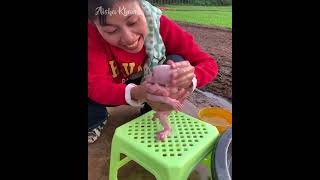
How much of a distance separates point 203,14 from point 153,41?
5.7 inches

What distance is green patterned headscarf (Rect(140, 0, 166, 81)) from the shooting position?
807 millimetres

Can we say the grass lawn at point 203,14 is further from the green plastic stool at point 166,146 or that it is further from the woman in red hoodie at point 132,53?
the green plastic stool at point 166,146

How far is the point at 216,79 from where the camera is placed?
865mm

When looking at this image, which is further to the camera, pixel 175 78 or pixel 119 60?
pixel 119 60

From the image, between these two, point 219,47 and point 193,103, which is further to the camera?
point 193,103

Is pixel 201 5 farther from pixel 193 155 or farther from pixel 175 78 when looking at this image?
pixel 193 155

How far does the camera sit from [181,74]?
0.74m

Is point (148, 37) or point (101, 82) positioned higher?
point (148, 37)

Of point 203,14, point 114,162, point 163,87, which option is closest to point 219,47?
point 203,14

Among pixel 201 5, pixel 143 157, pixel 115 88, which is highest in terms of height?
pixel 201 5

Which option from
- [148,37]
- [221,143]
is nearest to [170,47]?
[148,37]

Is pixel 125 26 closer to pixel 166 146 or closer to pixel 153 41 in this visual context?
pixel 153 41

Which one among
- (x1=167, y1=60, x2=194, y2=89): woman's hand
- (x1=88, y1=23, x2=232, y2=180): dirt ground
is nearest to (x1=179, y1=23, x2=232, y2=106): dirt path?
(x1=88, y1=23, x2=232, y2=180): dirt ground

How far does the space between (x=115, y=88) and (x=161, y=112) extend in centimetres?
13
